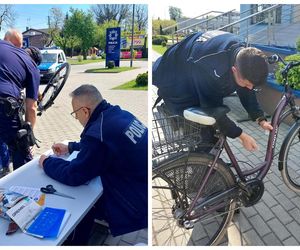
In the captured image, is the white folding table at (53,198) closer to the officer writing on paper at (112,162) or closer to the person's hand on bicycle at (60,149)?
the officer writing on paper at (112,162)

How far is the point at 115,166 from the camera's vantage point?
1594 millimetres

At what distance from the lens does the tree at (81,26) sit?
1648 mm

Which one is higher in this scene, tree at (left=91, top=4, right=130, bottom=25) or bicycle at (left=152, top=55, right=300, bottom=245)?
tree at (left=91, top=4, right=130, bottom=25)

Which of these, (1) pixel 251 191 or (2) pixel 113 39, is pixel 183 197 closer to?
(1) pixel 251 191

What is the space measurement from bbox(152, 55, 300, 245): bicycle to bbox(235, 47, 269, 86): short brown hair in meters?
0.20

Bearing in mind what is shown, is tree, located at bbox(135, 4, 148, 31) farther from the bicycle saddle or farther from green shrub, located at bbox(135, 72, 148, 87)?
the bicycle saddle

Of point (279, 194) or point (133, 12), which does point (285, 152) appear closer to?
point (279, 194)

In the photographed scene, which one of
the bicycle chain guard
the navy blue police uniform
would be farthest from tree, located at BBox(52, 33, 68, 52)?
the bicycle chain guard

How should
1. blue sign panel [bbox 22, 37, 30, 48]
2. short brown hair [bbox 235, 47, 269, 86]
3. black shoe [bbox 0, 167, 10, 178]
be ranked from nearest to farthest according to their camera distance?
short brown hair [bbox 235, 47, 269, 86] → blue sign panel [bbox 22, 37, 30, 48] → black shoe [bbox 0, 167, 10, 178]

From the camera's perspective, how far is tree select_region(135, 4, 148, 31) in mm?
1450

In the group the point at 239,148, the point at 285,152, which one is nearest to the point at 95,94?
the point at 239,148

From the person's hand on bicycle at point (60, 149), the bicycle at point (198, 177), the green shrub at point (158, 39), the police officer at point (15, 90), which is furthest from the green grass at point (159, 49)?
the police officer at point (15, 90)

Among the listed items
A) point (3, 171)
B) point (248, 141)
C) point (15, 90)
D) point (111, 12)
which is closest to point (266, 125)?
point (248, 141)

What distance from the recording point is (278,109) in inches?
68.7
